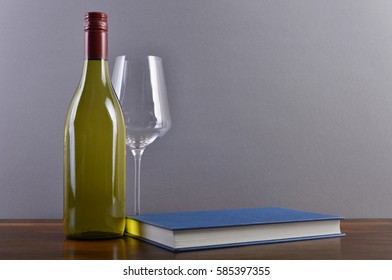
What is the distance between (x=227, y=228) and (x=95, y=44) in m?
0.35

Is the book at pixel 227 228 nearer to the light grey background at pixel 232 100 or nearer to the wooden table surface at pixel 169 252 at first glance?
the wooden table surface at pixel 169 252

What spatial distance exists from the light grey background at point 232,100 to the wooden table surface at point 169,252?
2.50ft

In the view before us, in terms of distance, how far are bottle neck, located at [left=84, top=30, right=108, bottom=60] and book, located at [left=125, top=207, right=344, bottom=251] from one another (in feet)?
0.88

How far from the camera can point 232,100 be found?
1.72m

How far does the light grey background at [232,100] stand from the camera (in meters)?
1.69

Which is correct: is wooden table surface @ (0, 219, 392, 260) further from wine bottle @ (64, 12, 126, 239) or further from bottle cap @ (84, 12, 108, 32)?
bottle cap @ (84, 12, 108, 32)

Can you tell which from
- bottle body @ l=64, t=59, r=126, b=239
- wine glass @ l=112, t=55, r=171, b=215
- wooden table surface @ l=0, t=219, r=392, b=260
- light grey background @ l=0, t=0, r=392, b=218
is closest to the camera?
wooden table surface @ l=0, t=219, r=392, b=260

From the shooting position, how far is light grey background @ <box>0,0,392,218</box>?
1.69 m

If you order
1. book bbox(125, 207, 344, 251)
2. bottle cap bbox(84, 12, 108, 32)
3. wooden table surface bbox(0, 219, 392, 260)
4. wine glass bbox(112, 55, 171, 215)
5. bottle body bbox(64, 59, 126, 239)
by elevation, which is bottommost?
wooden table surface bbox(0, 219, 392, 260)

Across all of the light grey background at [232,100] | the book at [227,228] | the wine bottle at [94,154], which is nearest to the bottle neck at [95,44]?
the wine bottle at [94,154]

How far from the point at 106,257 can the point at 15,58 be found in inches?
43.7

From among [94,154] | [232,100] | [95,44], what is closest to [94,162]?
[94,154]

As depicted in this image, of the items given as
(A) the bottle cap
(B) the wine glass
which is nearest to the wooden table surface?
(B) the wine glass
